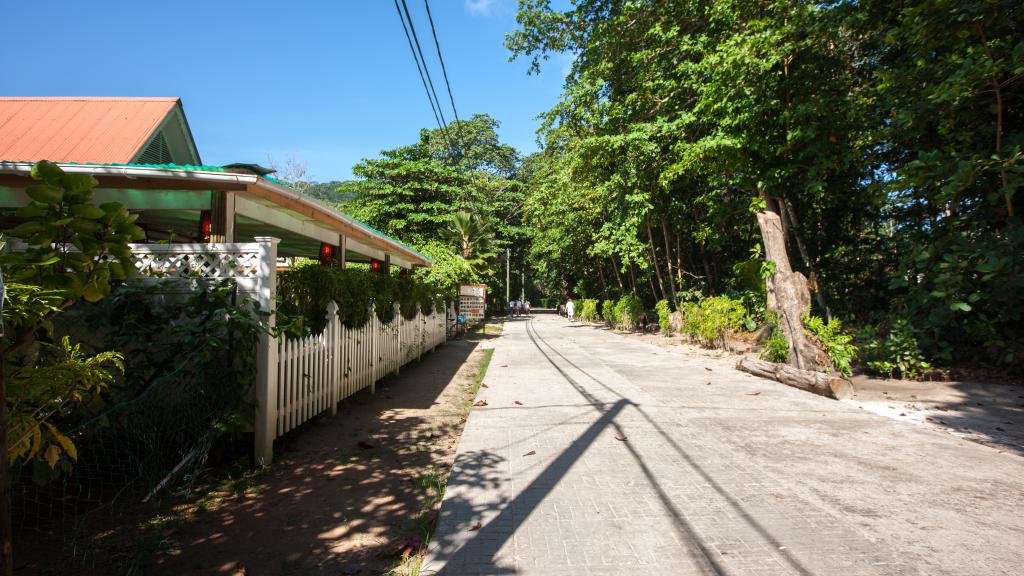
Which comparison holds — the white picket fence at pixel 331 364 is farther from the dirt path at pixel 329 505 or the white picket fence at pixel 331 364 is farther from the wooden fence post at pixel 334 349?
the dirt path at pixel 329 505

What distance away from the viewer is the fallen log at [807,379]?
737 centimetres

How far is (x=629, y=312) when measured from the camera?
23.2 metres

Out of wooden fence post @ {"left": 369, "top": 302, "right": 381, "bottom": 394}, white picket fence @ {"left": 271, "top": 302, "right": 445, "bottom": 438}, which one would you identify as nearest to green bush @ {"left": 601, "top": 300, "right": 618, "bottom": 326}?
white picket fence @ {"left": 271, "top": 302, "right": 445, "bottom": 438}

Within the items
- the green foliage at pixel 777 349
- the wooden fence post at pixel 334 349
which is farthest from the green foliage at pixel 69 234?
the green foliage at pixel 777 349

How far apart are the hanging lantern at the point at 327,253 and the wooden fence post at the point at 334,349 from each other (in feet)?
13.9

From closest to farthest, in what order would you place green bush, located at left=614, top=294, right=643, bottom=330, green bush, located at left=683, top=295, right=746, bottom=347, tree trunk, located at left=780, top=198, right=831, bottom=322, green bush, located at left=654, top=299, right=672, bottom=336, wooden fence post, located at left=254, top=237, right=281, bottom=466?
wooden fence post, located at left=254, top=237, right=281, bottom=466 < tree trunk, located at left=780, top=198, right=831, bottom=322 < green bush, located at left=683, top=295, right=746, bottom=347 < green bush, located at left=654, top=299, right=672, bottom=336 < green bush, located at left=614, top=294, right=643, bottom=330

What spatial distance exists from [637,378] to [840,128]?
7089 mm

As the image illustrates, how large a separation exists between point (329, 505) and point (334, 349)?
2.65 m

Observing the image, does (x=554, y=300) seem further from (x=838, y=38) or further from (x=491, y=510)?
(x=491, y=510)

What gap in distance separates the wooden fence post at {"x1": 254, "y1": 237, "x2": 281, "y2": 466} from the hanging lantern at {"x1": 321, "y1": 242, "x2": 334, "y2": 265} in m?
5.62

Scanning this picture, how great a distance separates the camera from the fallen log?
737 centimetres

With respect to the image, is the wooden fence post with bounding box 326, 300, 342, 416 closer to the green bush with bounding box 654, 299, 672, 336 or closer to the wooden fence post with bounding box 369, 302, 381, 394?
the wooden fence post with bounding box 369, 302, 381, 394

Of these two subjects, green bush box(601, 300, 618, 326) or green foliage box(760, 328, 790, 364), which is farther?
green bush box(601, 300, 618, 326)

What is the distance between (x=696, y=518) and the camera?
10.8ft
